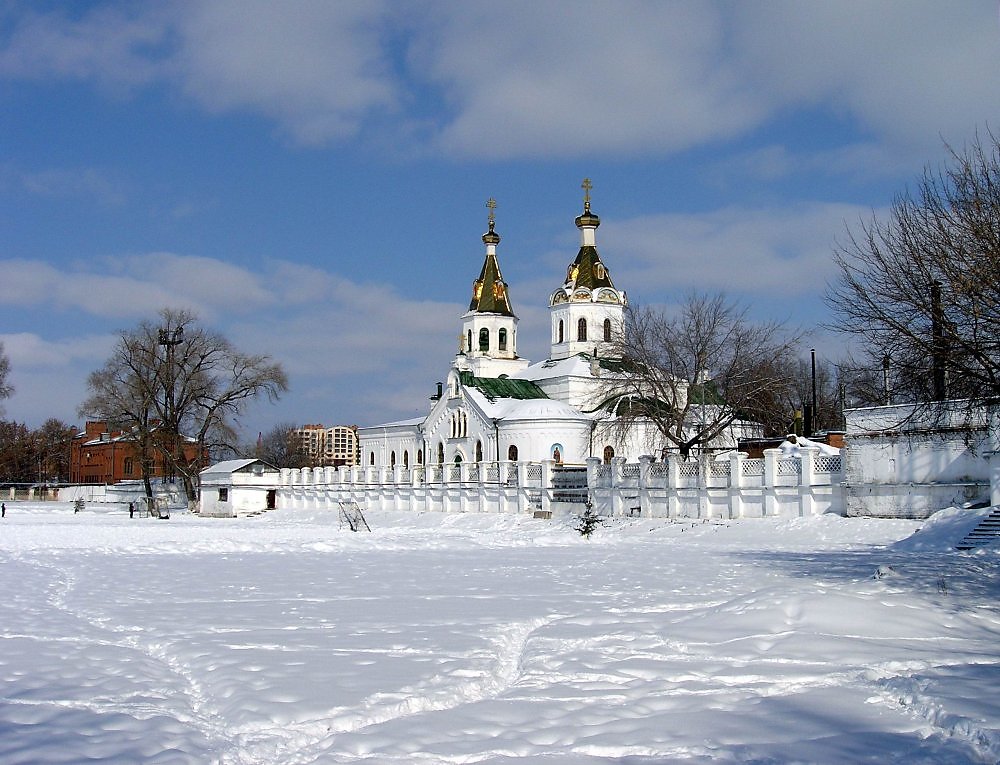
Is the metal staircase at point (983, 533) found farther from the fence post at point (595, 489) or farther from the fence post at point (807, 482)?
the fence post at point (595, 489)

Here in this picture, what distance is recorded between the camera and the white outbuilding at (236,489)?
177ft

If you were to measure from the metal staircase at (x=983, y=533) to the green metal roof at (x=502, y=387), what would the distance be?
137ft

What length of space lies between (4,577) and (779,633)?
12847 mm

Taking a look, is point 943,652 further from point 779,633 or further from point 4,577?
point 4,577

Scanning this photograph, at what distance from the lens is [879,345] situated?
629 inches

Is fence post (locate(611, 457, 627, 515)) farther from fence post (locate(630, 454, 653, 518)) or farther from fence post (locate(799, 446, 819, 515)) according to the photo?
fence post (locate(799, 446, 819, 515))

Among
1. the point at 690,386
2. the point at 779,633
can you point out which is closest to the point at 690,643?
the point at 779,633

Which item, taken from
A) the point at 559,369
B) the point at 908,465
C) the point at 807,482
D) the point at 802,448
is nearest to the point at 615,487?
the point at 802,448

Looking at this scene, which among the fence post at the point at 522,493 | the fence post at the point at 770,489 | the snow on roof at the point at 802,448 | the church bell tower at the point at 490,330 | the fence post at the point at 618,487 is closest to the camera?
the fence post at the point at 770,489

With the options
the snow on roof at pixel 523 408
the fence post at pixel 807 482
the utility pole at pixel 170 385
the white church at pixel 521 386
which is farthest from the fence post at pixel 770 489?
the utility pole at pixel 170 385

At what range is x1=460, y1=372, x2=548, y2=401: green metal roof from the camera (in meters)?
62.2

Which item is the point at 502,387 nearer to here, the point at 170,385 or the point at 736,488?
the point at 170,385

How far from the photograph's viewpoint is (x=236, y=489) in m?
54.3

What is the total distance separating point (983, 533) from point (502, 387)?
143ft
